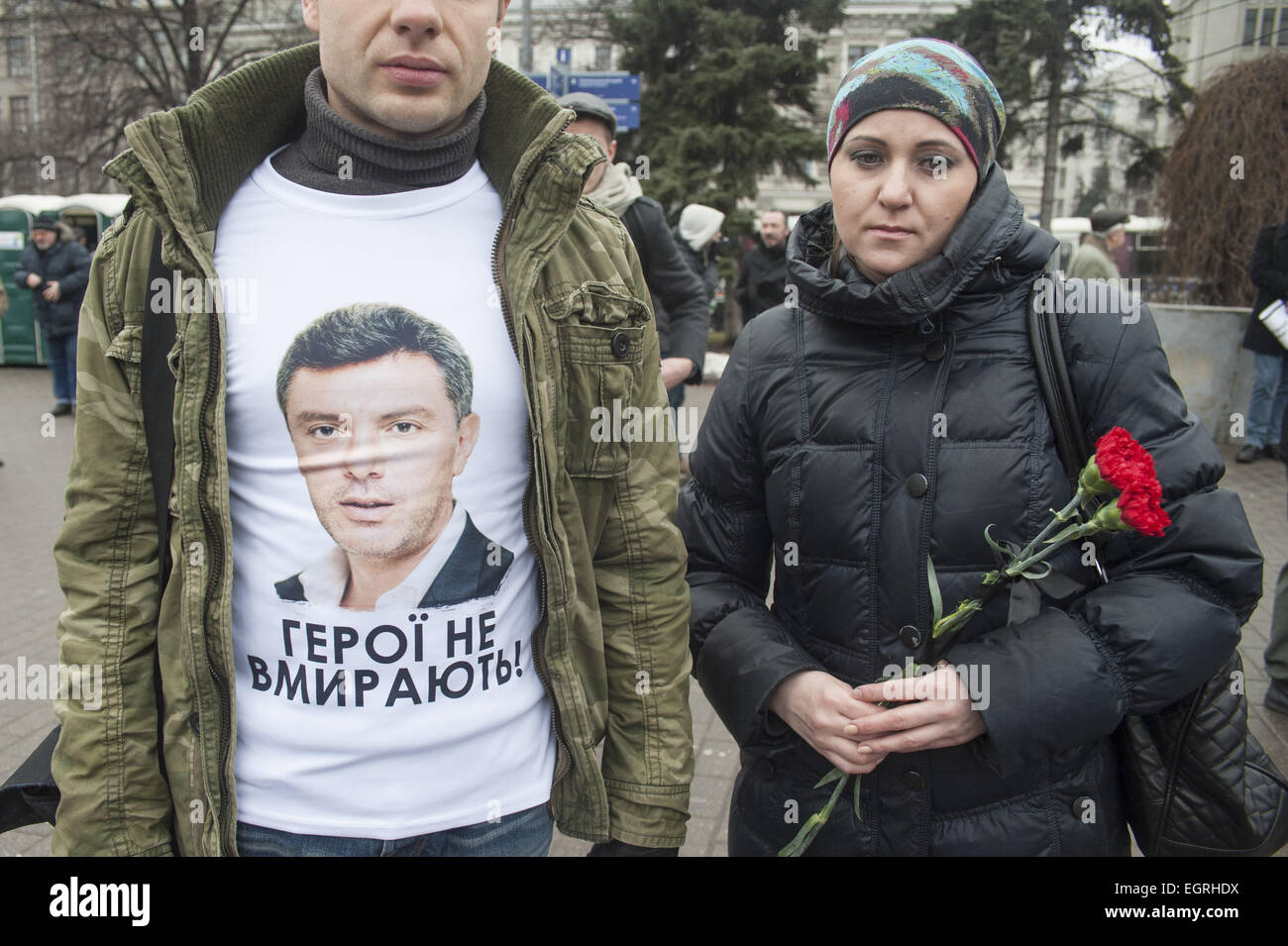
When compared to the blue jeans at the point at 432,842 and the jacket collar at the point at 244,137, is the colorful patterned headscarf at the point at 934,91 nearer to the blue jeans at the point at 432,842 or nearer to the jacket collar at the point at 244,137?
the jacket collar at the point at 244,137

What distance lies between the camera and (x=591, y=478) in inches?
71.9

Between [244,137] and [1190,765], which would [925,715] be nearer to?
[1190,765]

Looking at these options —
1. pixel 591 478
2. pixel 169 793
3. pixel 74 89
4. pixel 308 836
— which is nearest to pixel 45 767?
pixel 169 793

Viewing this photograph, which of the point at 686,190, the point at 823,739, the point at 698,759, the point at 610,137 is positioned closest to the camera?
the point at 823,739

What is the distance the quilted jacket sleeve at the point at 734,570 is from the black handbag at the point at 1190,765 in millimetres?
530

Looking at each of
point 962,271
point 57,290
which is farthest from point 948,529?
point 57,290

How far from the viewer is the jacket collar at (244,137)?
5.37 feet

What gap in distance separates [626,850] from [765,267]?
8507mm

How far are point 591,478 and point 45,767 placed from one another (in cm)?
103

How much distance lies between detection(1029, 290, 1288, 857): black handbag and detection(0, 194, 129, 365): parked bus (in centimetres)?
1584

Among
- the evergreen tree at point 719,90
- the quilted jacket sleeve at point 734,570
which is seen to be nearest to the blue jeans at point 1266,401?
the quilted jacket sleeve at point 734,570

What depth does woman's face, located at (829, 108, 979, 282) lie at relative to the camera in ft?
5.90

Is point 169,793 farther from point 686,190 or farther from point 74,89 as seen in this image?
point 74,89

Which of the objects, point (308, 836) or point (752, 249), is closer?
point (308, 836)
